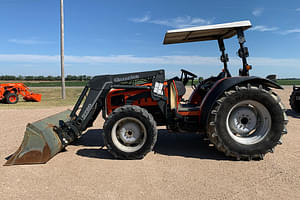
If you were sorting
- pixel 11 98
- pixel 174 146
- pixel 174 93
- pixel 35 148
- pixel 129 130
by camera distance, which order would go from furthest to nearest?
pixel 11 98 < pixel 174 146 < pixel 174 93 < pixel 129 130 < pixel 35 148

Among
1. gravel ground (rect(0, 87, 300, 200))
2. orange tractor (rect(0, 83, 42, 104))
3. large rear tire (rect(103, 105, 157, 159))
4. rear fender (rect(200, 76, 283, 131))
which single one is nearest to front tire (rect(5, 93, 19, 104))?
orange tractor (rect(0, 83, 42, 104))

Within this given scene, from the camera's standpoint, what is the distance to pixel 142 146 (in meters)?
3.90

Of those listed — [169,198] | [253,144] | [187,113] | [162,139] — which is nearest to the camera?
[169,198]

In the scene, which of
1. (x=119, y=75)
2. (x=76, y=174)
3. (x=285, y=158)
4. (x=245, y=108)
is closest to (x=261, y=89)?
(x=245, y=108)

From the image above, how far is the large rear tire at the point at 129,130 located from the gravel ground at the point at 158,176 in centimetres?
17

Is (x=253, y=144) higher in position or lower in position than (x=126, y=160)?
higher

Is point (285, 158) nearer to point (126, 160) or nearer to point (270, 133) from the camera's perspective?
point (270, 133)

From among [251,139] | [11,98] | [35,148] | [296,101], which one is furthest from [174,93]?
[11,98]

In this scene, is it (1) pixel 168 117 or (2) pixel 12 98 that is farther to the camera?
(2) pixel 12 98

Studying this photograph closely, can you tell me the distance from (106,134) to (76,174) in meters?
0.81

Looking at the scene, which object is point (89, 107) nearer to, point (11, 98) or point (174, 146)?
point (174, 146)

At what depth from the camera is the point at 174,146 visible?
15.6ft

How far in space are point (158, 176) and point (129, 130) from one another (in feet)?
3.45

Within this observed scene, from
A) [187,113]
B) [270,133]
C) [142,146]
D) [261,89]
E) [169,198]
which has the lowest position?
[169,198]
